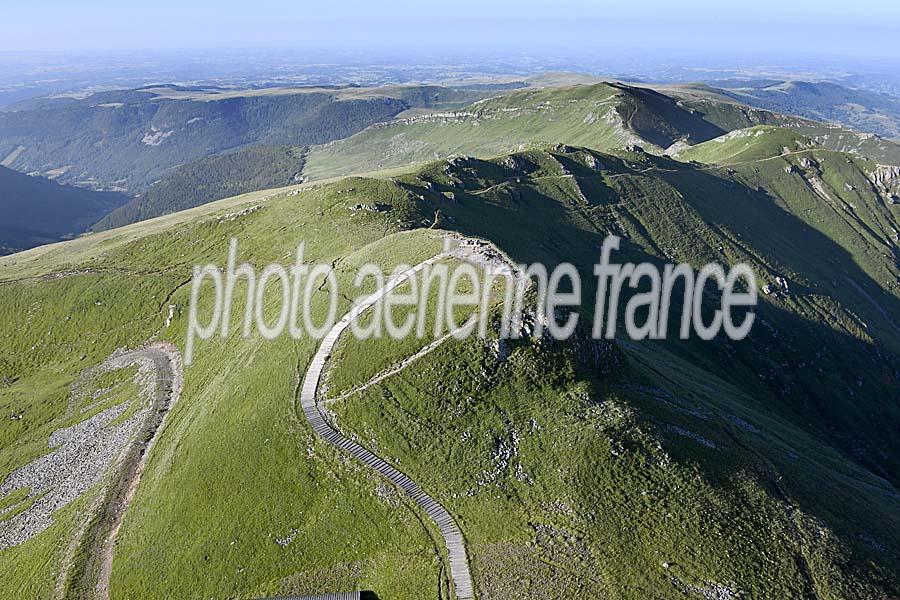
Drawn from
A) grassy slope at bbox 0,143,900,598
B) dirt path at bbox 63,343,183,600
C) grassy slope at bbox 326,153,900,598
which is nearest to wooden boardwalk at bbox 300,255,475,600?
grassy slope at bbox 0,143,900,598

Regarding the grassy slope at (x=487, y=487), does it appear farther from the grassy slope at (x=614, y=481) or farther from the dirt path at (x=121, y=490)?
the dirt path at (x=121, y=490)

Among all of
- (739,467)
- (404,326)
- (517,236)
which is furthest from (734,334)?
(404,326)

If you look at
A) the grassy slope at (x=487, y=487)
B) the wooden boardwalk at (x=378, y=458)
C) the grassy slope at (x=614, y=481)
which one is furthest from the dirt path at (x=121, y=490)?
the grassy slope at (x=614, y=481)

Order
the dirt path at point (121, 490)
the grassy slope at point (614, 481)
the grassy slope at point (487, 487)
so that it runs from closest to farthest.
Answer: the grassy slope at point (614, 481) → the grassy slope at point (487, 487) → the dirt path at point (121, 490)

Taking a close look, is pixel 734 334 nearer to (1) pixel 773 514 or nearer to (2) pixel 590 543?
(1) pixel 773 514

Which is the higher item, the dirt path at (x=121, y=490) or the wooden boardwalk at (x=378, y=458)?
the wooden boardwalk at (x=378, y=458)

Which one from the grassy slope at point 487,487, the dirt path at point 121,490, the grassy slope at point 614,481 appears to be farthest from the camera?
the dirt path at point 121,490
